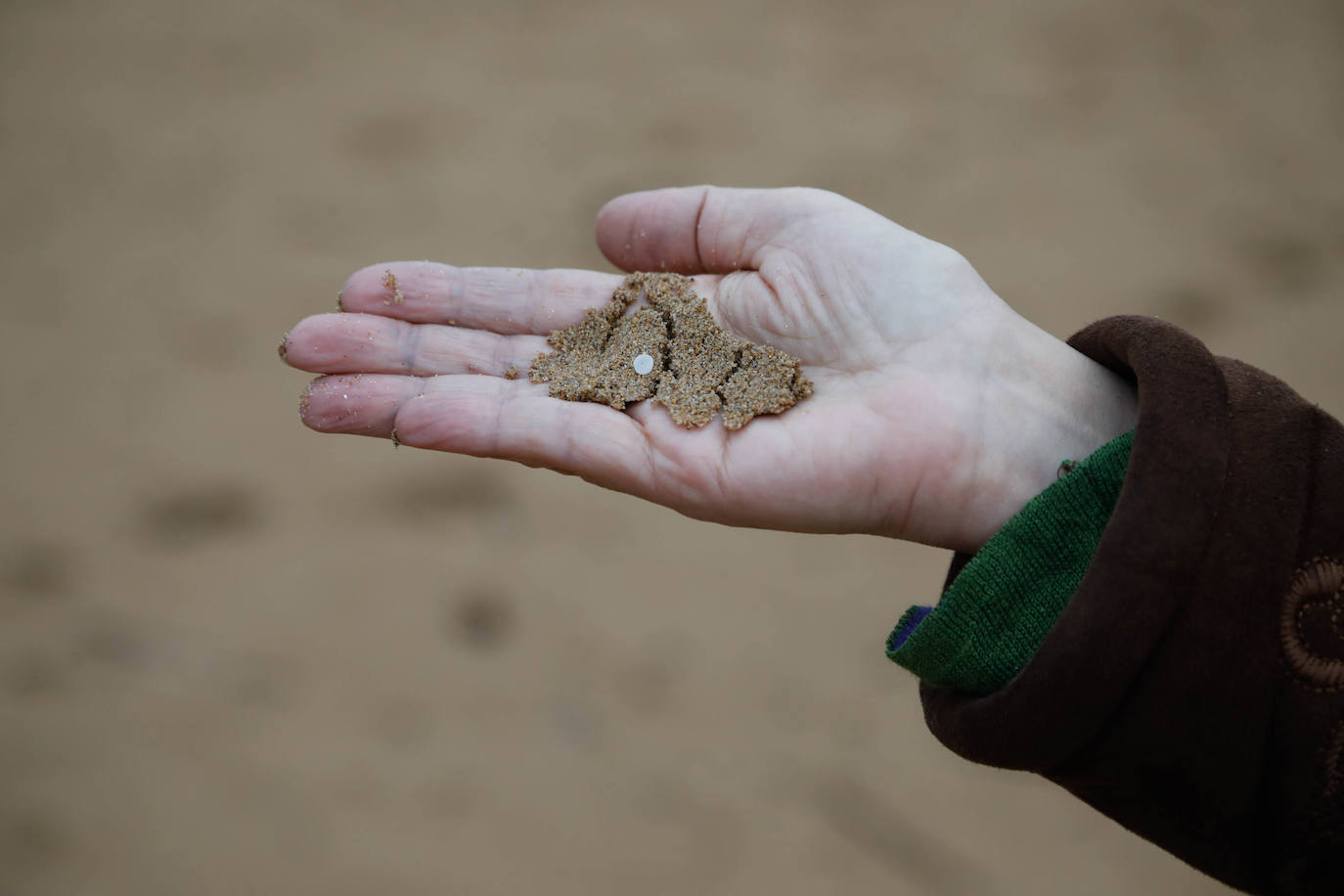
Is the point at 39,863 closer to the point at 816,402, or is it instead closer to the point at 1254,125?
the point at 816,402

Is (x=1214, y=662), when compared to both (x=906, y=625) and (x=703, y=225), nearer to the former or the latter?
(x=906, y=625)

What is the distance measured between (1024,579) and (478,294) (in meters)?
1.09

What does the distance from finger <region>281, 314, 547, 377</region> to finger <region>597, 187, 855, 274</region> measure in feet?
0.89

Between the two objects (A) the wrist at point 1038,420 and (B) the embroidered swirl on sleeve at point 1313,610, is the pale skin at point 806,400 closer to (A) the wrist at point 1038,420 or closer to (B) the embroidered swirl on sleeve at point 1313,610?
(A) the wrist at point 1038,420

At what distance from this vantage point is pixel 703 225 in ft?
6.28

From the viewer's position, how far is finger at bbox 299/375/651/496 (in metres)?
1.59

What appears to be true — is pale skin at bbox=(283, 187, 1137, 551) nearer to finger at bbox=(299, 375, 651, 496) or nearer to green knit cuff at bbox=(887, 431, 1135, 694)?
finger at bbox=(299, 375, 651, 496)

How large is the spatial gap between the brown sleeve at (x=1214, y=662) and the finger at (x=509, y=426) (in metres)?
0.68

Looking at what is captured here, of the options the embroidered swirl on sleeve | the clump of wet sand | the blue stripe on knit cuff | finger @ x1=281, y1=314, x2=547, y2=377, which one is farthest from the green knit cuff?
finger @ x1=281, y1=314, x2=547, y2=377

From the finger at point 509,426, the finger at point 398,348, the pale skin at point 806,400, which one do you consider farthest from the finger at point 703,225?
the finger at point 509,426

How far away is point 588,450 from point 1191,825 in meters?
0.94

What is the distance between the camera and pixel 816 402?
1610 mm

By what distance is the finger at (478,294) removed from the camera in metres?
1.83

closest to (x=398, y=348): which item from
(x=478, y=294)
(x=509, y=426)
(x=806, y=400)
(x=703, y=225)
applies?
(x=478, y=294)
